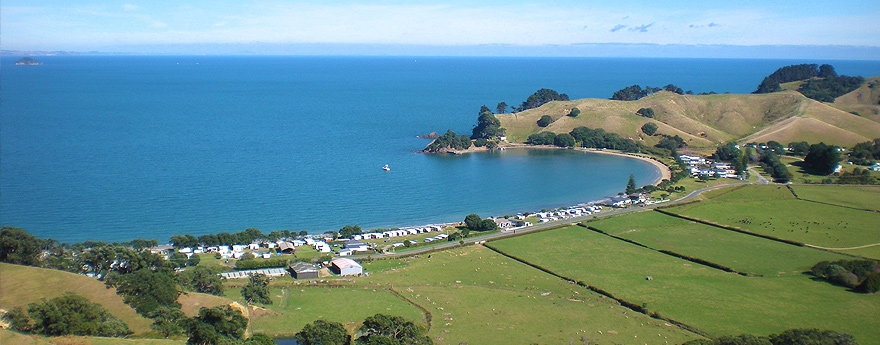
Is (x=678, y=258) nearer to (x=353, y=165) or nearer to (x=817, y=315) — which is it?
(x=817, y=315)

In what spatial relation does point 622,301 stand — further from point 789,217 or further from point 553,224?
point 789,217

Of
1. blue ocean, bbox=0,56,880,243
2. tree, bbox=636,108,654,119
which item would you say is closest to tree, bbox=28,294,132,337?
blue ocean, bbox=0,56,880,243

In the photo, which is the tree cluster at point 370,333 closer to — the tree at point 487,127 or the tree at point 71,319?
the tree at point 71,319

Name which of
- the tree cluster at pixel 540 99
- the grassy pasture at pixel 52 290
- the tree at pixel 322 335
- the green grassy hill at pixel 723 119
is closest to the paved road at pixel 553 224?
the grassy pasture at pixel 52 290

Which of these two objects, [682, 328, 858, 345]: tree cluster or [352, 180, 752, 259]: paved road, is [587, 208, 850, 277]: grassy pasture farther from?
[682, 328, 858, 345]: tree cluster

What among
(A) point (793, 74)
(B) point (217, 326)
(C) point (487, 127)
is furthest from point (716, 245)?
(A) point (793, 74)
